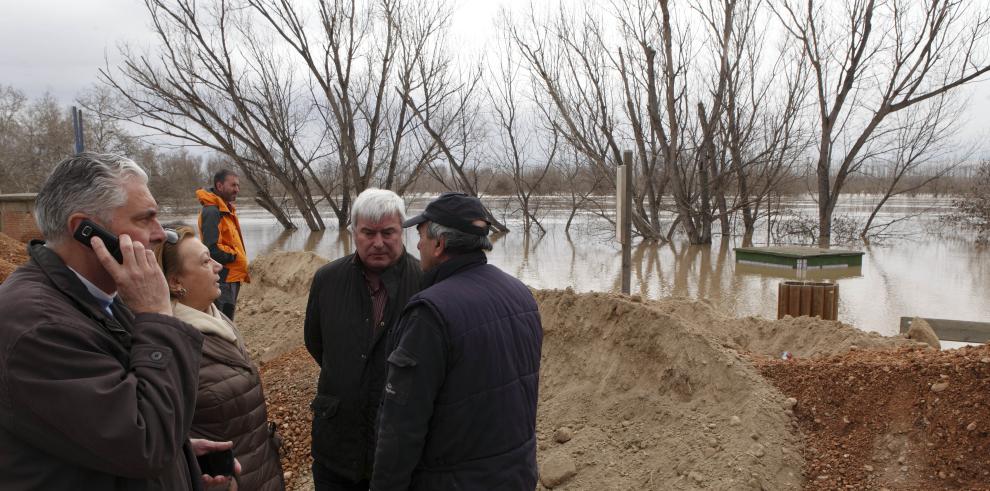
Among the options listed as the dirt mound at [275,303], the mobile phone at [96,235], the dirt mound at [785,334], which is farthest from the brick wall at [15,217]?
the mobile phone at [96,235]

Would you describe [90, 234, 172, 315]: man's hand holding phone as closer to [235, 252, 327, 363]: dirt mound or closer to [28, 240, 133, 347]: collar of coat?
[28, 240, 133, 347]: collar of coat

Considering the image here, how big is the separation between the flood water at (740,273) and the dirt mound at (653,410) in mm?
4730

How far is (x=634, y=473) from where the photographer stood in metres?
3.77

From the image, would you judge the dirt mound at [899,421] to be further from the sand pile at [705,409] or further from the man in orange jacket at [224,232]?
the man in orange jacket at [224,232]

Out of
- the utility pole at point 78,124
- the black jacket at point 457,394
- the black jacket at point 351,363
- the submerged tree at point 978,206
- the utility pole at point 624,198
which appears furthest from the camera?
the submerged tree at point 978,206

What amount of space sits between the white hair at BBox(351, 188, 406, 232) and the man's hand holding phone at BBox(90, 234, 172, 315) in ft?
4.18

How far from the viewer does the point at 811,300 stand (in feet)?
26.6

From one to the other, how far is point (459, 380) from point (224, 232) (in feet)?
14.8

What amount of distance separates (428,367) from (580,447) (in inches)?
98.7

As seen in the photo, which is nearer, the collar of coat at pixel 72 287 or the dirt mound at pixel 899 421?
the collar of coat at pixel 72 287

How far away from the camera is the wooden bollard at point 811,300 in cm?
803

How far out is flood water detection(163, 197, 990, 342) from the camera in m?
10.2

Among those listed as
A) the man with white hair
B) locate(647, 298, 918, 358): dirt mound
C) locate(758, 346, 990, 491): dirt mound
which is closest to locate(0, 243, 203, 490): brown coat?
the man with white hair

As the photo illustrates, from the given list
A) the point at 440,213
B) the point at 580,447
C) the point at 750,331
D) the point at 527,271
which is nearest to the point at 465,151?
the point at 527,271
